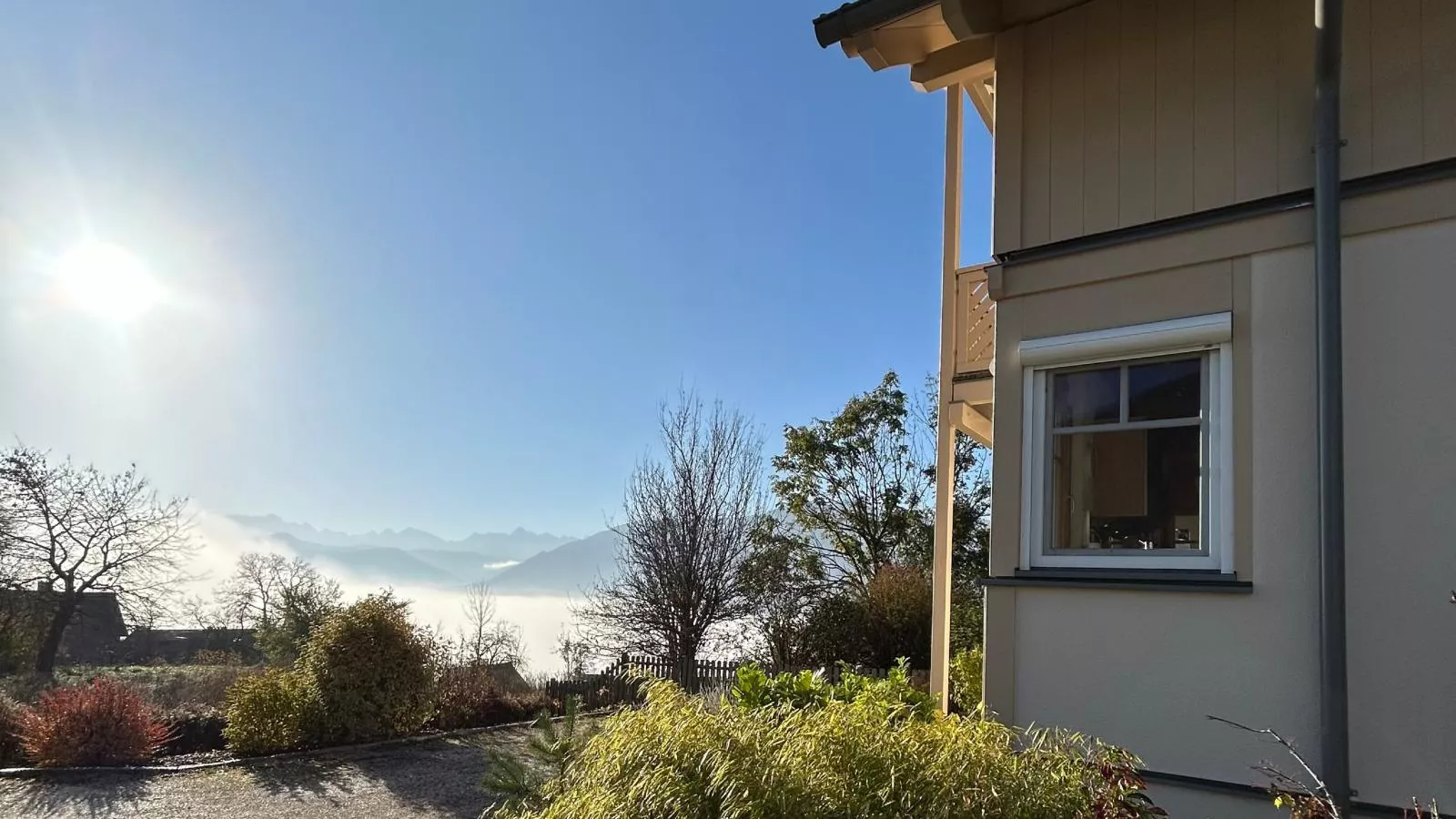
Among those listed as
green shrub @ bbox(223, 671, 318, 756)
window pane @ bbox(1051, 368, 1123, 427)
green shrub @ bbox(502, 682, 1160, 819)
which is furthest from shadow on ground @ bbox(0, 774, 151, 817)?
window pane @ bbox(1051, 368, 1123, 427)

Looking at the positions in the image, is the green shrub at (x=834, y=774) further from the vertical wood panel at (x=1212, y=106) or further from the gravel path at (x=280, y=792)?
the gravel path at (x=280, y=792)

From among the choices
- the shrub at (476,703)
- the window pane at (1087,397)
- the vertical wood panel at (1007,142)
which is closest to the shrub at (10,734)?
the shrub at (476,703)

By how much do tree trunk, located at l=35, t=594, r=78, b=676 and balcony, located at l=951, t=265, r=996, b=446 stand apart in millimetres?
17211

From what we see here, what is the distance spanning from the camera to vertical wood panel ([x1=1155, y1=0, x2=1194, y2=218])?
209 inches

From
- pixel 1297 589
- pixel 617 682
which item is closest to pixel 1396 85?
pixel 1297 589

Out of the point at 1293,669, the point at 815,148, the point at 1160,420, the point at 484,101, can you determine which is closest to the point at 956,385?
the point at 1160,420

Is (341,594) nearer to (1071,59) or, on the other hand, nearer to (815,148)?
(815,148)

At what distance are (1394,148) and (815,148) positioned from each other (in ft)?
25.8

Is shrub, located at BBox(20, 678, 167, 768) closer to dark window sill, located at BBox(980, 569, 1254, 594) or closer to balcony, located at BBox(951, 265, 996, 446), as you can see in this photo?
balcony, located at BBox(951, 265, 996, 446)

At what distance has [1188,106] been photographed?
5.35 metres

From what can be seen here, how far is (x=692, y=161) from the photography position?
476 inches

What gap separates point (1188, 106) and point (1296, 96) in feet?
1.81

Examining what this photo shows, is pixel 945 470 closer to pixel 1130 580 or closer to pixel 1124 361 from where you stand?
pixel 1124 361

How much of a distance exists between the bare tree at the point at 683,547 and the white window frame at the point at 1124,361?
1261 cm
